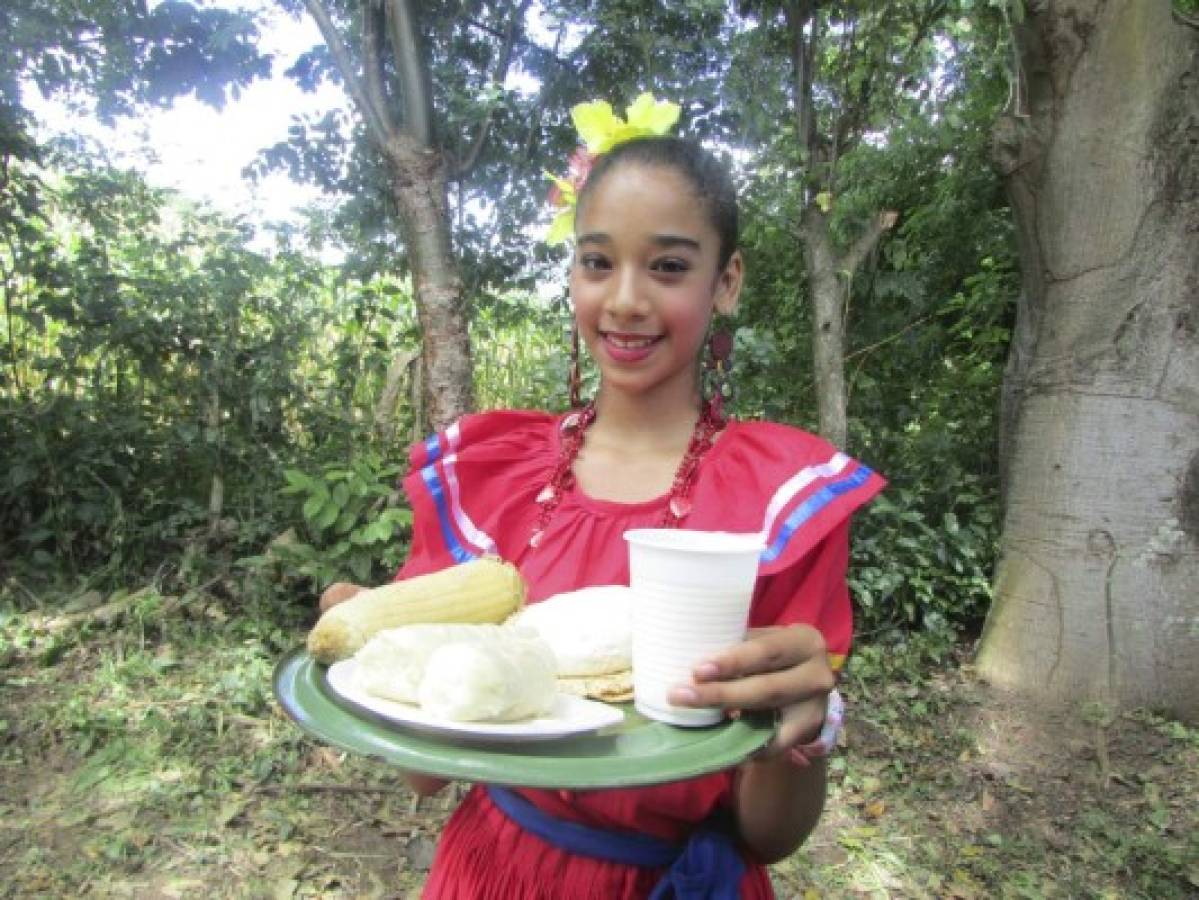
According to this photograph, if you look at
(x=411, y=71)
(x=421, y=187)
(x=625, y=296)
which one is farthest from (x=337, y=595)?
(x=411, y=71)

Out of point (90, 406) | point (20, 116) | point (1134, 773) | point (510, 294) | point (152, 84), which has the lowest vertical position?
point (1134, 773)

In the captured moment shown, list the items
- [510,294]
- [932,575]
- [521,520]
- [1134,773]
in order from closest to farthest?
[521,520], [1134,773], [932,575], [510,294]

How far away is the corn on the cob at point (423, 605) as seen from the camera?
3.75 feet

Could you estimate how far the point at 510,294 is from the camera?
5.39m

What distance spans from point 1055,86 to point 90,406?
204 inches

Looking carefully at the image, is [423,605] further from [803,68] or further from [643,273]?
[803,68]

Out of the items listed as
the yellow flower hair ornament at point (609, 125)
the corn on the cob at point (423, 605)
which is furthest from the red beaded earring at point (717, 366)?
the corn on the cob at point (423, 605)

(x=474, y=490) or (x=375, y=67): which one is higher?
(x=375, y=67)

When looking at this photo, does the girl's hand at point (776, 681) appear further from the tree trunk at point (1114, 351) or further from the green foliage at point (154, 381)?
the green foliage at point (154, 381)

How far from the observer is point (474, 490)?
1.55 m

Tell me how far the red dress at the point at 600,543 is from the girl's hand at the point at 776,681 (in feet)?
0.59

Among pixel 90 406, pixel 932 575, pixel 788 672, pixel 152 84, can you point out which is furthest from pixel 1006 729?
pixel 152 84

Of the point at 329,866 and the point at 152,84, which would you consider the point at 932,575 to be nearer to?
the point at 329,866

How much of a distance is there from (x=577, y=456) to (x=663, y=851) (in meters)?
0.70
